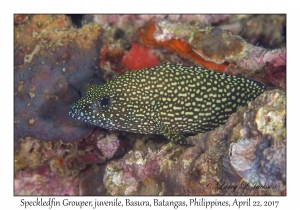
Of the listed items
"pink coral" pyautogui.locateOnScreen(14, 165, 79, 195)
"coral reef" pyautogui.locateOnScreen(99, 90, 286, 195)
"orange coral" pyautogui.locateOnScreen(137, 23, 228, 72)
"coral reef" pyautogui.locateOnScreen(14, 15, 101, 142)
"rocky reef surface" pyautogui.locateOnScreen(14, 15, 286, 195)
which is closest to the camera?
"coral reef" pyautogui.locateOnScreen(99, 90, 286, 195)

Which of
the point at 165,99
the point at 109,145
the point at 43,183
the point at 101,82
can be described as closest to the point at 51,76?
the point at 101,82

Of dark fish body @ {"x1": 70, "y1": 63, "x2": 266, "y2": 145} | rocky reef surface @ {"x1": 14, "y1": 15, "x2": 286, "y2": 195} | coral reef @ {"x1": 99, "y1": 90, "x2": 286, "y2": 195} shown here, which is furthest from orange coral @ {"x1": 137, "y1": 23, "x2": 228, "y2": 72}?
coral reef @ {"x1": 99, "y1": 90, "x2": 286, "y2": 195}

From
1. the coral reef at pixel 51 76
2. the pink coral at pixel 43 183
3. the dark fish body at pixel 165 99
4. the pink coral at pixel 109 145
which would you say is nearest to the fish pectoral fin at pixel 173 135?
the dark fish body at pixel 165 99

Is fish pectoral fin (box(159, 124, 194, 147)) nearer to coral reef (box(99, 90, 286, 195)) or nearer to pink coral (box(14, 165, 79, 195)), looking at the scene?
coral reef (box(99, 90, 286, 195))

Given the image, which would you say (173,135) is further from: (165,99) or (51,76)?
(51,76)

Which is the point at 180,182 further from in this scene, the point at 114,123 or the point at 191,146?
the point at 114,123
